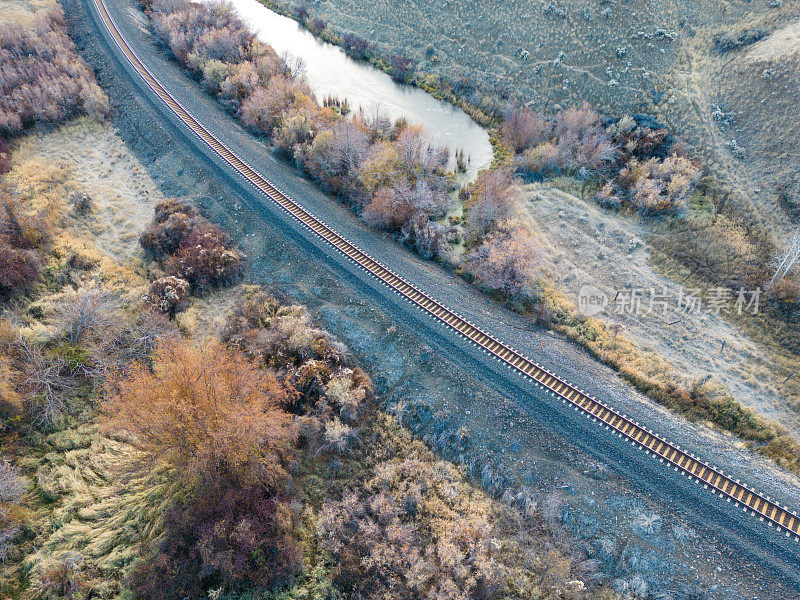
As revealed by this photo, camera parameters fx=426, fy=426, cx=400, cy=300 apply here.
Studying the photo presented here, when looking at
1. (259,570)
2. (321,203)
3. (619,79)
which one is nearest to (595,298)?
(321,203)

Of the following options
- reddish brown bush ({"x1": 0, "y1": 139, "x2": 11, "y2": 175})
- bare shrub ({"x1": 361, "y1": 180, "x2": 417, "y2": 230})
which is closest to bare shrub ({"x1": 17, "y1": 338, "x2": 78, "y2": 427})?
bare shrub ({"x1": 361, "y1": 180, "x2": 417, "y2": 230})

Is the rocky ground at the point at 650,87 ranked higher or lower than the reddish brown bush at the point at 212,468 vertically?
higher

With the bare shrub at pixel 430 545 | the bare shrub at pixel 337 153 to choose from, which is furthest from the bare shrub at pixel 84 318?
the bare shrub at pixel 337 153

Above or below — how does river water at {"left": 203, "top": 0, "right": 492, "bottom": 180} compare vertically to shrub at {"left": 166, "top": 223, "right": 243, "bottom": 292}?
above

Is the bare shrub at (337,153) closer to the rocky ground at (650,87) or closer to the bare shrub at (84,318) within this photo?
the rocky ground at (650,87)

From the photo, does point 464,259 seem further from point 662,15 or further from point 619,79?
point 662,15

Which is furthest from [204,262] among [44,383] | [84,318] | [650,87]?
[650,87]

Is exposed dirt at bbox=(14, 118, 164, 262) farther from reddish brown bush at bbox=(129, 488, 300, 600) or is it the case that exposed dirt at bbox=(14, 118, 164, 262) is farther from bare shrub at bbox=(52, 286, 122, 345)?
reddish brown bush at bbox=(129, 488, 300, 600)
